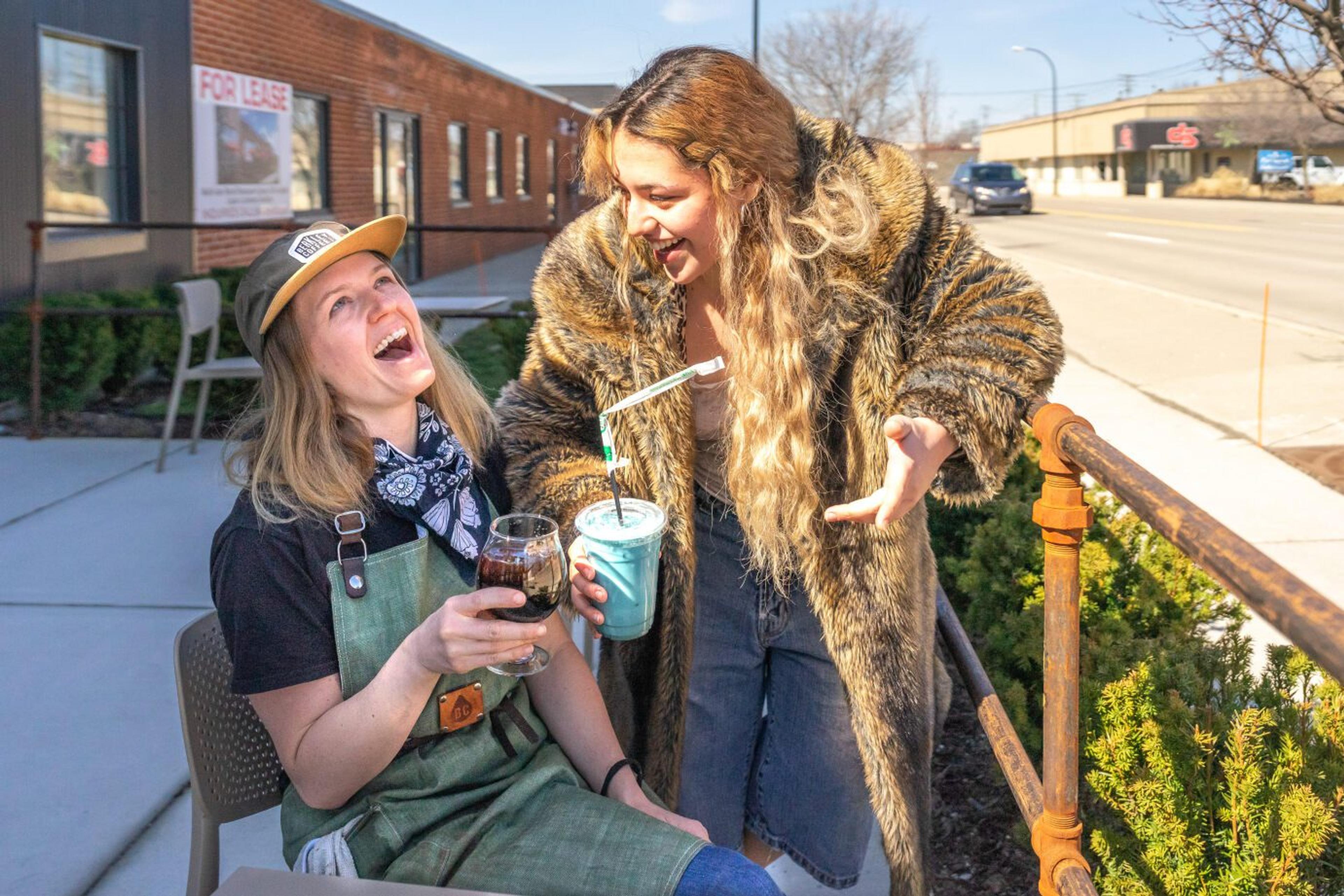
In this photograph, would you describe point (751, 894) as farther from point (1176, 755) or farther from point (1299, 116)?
point (1299, 116)

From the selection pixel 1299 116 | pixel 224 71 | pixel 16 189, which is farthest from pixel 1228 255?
pixel 1299 116

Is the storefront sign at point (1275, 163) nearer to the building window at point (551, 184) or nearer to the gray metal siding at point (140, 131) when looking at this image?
the building window at point (551, 184)

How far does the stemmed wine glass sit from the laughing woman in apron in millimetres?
25

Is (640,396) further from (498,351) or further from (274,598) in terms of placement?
(498,351)

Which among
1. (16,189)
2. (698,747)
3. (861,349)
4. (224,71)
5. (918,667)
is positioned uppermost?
(224,71)

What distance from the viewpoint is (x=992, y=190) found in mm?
36844

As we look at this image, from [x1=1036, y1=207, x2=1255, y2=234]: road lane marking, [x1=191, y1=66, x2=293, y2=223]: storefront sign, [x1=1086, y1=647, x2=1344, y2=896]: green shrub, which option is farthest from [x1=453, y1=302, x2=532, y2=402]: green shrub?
[x1=1036, y1=207, x2=1255, y2=234]: road lane marking

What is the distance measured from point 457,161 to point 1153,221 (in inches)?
823

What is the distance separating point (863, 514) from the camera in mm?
1932

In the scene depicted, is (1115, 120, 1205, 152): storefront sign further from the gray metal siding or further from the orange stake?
the gray metal siding

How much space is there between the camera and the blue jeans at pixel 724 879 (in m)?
1.65

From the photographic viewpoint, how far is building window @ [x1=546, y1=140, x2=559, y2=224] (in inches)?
1195

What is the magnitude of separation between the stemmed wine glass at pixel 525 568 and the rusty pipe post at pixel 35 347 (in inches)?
260

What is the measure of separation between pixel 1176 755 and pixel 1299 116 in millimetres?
52884
